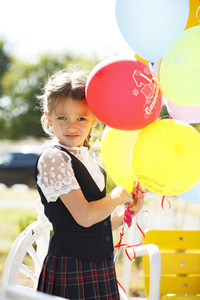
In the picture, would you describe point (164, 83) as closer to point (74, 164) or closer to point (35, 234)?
point (74, 164)

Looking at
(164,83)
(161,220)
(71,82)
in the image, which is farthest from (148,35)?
(161,220)

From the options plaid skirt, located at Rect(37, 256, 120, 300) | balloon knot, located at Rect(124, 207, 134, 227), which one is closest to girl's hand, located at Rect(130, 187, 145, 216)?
balloon knot, located at Rect(124, 207, 134, 227)

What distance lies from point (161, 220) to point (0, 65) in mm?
30196

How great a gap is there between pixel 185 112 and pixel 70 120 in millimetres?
559

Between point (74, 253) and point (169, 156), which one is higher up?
point (169, 156)

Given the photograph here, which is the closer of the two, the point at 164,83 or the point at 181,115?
the point at 164,83

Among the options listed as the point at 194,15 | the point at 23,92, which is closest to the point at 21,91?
the point at 23,92

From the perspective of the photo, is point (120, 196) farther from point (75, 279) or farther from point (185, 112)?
point (185, 112)

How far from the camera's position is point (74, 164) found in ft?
5.54

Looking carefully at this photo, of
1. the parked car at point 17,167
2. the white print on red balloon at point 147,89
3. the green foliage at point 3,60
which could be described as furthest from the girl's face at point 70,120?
the green foliage at point 3,60

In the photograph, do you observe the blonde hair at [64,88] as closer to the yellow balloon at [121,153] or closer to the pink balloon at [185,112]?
the yellow balloon at [121,153]

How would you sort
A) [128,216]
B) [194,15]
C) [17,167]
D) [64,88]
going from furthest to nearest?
[17,167]
[194,15]
[128,216]
[64,88]

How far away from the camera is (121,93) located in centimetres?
157

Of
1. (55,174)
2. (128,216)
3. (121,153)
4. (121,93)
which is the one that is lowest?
(128,216)
